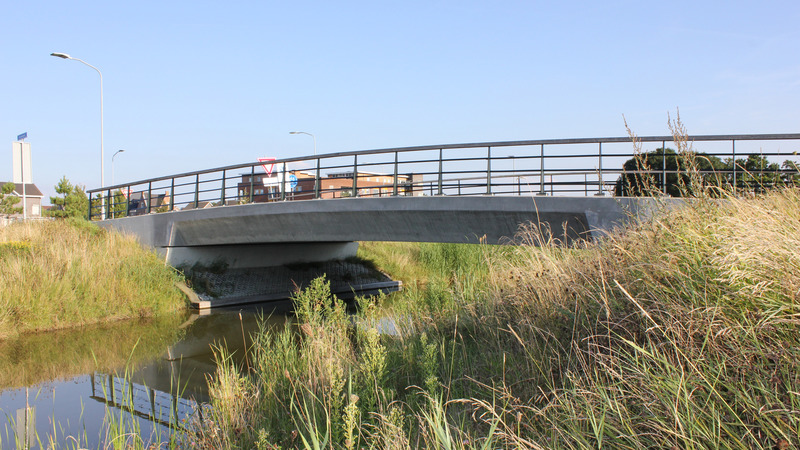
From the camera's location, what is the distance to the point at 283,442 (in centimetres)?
500

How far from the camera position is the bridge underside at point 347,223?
1028 centimetres

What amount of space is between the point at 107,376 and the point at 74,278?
5.64 meters

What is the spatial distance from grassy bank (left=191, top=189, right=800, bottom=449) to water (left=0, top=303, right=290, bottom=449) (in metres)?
1.46

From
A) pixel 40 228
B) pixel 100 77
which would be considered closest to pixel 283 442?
pixel 40 228

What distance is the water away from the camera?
6.49 meters

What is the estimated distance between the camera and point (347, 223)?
557 inches

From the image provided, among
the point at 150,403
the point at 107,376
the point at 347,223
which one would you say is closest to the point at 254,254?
the point at 347,223

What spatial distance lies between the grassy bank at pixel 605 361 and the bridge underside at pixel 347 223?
162 cm

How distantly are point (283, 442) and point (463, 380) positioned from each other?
1.77m

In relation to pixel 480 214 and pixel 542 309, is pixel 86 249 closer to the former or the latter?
pixel 480 214

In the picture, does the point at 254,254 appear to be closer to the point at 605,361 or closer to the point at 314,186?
the point at 314,186

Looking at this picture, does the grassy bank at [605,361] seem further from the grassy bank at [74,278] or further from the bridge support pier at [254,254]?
the bridge support pier at [254,254]

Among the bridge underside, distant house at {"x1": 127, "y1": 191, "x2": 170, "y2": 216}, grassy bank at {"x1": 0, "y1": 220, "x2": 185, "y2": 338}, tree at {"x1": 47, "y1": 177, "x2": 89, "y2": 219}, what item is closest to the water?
grassy bank at {"x1": 0, "y1": 220, "x2": 185, "y2": 338}

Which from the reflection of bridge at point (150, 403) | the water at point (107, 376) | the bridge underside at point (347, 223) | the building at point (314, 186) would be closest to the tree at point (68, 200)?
the building at point (314, 186)
